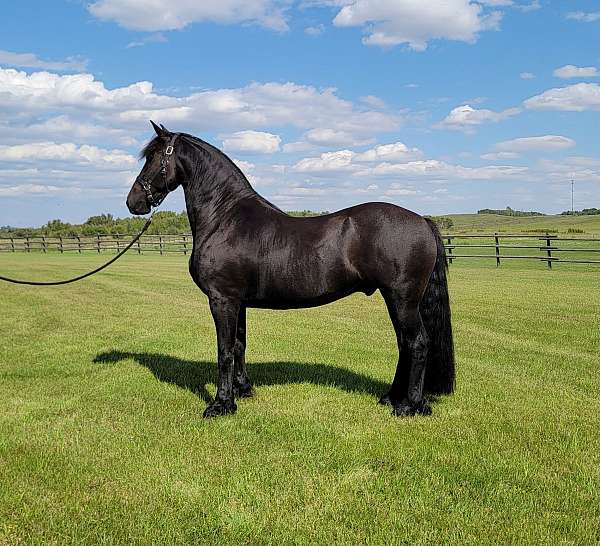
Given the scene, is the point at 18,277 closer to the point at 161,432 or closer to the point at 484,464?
the point at 161,432

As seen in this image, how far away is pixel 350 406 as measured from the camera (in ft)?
18.2

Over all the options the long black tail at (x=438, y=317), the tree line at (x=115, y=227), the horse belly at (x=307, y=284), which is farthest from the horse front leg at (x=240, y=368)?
the tree line at (x=115, y=227)

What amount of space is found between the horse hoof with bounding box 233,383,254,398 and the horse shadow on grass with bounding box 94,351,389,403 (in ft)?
0.94

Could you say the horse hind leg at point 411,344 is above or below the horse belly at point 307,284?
below

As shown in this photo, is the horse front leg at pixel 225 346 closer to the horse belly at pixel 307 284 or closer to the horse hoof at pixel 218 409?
the horse hoof at pixel 218 409

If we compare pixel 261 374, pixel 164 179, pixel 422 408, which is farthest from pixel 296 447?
pixel 164 179

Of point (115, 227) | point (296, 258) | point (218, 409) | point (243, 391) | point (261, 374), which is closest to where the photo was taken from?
point (296, 258)

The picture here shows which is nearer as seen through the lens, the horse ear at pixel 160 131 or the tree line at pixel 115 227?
the horse ear at pixel 160 131

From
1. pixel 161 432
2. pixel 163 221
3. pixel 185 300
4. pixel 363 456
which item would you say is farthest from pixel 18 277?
pixel 163 221

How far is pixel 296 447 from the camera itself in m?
4.48

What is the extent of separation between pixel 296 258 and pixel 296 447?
1727mm

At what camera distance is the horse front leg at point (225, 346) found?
5.35m

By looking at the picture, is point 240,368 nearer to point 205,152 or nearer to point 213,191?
point 213,191

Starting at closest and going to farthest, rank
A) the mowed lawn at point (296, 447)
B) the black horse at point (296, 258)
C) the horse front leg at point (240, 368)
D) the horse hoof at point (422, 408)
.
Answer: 1. the mowed lawn at point (296, 447)
2. the black horse at point (296, 258)
3. the horse hoof at point (422, 408)
4. the horse front leg at point (240, 368)
